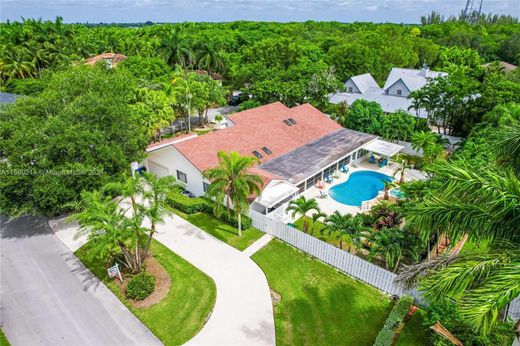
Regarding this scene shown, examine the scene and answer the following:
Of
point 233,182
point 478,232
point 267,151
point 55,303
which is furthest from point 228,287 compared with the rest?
point 267,151

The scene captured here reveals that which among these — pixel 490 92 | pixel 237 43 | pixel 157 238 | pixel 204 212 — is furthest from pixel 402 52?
pixel 157 238

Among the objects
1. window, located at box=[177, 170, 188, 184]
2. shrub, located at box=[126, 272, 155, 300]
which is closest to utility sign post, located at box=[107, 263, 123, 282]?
shrub, located at box=[126, 272, 155, 300]

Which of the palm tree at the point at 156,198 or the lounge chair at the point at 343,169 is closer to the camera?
the palm tree at the point at 156,198

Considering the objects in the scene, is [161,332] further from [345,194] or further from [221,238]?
[345,194]

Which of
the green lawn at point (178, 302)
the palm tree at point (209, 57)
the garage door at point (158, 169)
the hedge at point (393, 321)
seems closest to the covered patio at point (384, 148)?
the hedge at point (393, 321)

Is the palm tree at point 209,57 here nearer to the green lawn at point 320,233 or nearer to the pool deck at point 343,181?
the pool deck at point 343,181

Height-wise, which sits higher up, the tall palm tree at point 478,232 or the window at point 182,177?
the tall palm tree at point 478,232

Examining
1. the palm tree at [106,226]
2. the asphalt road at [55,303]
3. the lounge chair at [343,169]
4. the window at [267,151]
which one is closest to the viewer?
the asphalt road at [55,303]

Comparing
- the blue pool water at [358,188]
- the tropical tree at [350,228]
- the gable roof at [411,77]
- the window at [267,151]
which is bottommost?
the blue pool water at [358,188]

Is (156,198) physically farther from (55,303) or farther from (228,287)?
(55,303)
